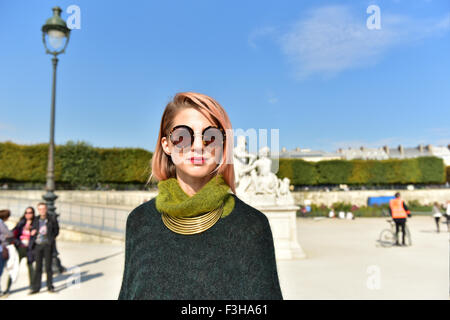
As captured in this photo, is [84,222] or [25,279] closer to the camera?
[25,279]

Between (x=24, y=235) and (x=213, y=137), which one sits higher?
(x=213, y=137)

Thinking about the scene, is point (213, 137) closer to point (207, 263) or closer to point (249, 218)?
point (249, 218)

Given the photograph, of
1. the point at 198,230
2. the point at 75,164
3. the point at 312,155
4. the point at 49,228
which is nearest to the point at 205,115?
the point at 198,230

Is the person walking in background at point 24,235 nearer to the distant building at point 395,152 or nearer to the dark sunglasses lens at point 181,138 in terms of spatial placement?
the dark sunglasses lens at point 181,138

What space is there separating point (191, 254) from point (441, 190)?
1765 inches

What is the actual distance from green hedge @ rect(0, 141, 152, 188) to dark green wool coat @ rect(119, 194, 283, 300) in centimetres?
2680

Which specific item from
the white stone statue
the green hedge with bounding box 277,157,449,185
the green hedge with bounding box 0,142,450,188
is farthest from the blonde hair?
the green hedge with bounding box 277,157,449,185

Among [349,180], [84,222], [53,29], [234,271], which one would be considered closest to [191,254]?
[234,271]

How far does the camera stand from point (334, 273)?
811cm

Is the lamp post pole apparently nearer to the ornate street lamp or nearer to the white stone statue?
the ornate street lamp

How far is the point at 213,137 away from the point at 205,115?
0.09 m

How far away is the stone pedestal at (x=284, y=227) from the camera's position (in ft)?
33.3
